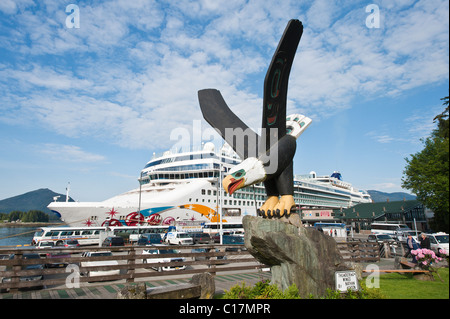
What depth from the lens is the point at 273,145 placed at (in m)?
6.51

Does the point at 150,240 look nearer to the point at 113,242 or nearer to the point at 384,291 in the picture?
the point at 113,242

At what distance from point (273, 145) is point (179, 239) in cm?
1821

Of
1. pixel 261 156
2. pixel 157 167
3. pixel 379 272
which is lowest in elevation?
pixel 379 272

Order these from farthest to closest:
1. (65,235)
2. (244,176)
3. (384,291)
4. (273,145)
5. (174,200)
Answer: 1. (174,200)
2. (65,235)
3. (384,291)
4. (273,145)
5. (244,176)

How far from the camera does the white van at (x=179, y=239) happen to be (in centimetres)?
2232

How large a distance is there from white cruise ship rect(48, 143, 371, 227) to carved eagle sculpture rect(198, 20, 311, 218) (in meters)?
18.8

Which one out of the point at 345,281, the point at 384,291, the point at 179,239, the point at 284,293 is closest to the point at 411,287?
the point at 384,291

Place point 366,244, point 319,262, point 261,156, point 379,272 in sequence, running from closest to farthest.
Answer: point 319,262 → point 261,156 → point 379,272 → point 366,244

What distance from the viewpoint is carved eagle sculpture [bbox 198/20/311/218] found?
5.73 meters
